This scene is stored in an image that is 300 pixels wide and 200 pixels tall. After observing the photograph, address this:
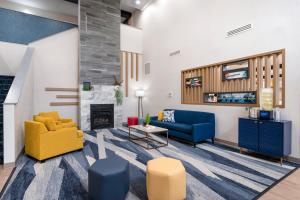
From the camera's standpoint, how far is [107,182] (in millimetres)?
1977

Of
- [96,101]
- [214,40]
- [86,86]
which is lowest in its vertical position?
[96,101]

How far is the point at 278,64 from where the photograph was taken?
371cm

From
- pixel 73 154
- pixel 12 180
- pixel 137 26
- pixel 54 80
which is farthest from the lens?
pixel 137 26

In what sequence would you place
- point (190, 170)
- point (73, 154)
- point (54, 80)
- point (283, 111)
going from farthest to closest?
1. point (54, 80)
2. point (73, 154)
3. point (283, 111)
4. point (190, 170)

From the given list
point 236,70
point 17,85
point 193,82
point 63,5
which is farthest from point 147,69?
point 17,85

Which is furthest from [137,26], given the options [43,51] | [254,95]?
[254,95]

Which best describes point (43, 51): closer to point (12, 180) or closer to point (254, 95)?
point (12, 180)

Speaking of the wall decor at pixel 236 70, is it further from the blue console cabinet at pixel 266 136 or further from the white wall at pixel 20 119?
the white wall at pixel 20 119

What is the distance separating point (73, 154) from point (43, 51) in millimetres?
4508

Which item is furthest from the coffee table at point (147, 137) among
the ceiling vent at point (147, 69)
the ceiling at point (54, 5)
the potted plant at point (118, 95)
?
the ceiling at point (54, 5)

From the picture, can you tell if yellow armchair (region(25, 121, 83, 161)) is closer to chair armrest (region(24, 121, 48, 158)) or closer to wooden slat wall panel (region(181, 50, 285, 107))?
chair armrest (region(24, 121, 48, 158))

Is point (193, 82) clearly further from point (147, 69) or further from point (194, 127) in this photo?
point (147, 69)

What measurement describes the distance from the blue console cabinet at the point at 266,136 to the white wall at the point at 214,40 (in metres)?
0.37

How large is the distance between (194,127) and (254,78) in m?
1.85
